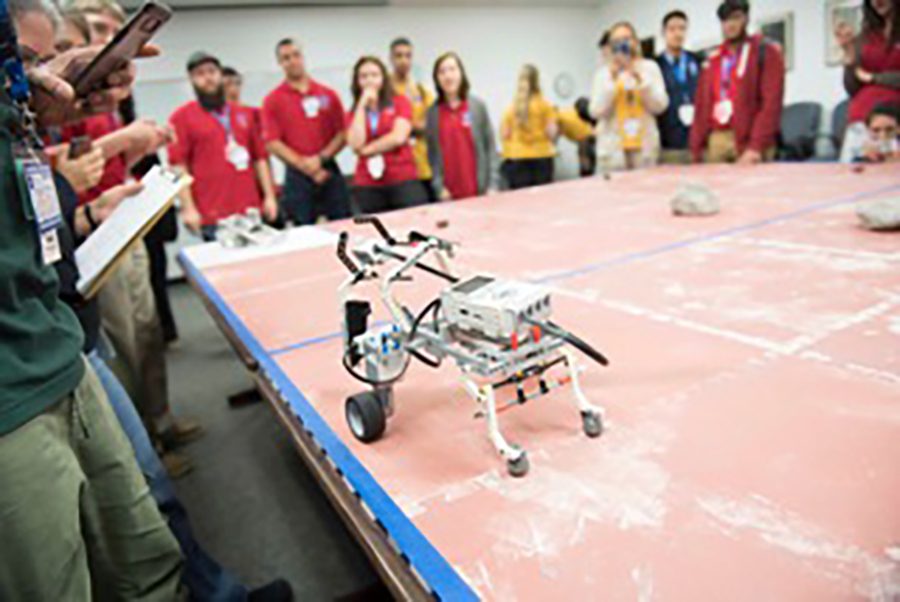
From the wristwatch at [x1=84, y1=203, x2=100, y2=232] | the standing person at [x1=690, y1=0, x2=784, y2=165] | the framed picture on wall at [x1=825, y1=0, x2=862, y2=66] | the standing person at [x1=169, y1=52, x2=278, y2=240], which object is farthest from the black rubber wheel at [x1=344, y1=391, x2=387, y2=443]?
the framed picture on wall at [x1=825, y1=0, x2=862, y2=66]

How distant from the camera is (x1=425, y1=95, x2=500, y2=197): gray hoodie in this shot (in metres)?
3.87

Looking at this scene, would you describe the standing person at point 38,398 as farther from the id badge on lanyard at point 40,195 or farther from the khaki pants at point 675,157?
the khaki pants at point 675,157

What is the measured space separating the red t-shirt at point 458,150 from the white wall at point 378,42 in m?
2.63

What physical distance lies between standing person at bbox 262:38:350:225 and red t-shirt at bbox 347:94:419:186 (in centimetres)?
14

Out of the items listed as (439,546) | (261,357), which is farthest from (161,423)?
(439,546)

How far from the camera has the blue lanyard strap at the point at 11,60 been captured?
73 cm

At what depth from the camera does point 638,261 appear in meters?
1.73

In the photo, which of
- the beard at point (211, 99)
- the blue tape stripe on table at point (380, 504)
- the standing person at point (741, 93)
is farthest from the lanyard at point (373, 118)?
the blue tape stripe on table at point (380, 504)

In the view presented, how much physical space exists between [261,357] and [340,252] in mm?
558

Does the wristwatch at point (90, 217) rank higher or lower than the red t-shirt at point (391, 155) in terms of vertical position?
lower

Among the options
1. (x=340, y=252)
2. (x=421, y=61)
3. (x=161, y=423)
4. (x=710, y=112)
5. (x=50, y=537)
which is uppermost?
(x=421, y=61)

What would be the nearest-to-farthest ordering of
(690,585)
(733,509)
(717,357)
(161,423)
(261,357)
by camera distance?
(690,585), (733,509), (717,357), (261,357), (161,423)

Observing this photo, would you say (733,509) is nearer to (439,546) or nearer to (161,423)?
(439,546)

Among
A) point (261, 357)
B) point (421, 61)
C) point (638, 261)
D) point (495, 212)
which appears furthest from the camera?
point (421, 61)
